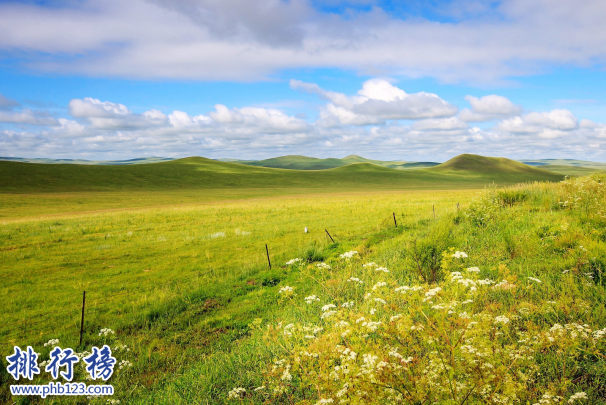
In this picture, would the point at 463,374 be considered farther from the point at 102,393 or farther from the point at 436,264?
the point at 102,393

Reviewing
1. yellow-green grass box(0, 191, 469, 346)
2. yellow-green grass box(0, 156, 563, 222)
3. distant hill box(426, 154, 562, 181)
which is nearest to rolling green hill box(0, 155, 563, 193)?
yellow-green grass box(0, 156, 563, 222)

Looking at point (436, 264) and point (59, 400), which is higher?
point (436, 264)

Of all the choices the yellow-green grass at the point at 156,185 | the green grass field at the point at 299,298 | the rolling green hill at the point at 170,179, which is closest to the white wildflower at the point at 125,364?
the green grass field at the point at 299,298

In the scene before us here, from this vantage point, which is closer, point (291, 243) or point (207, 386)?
point (207, 386)

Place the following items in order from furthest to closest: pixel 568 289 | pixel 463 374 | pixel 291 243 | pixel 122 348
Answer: pixel 291 243
pixel 122 348
pixel 568 289
pixel 463 374

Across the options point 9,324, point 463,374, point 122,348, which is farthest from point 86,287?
point 463,374

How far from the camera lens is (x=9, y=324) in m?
8.88

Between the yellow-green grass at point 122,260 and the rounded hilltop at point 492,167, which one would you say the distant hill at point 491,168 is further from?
the yellow-green grass at point 122,260

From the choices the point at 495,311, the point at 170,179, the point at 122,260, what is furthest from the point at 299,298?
the point at 170,179

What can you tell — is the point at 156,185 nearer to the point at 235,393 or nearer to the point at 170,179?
the point at 170,179

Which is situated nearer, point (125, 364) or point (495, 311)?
point (495, 311)

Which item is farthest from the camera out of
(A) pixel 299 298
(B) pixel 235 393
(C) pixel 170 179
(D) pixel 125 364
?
(C) pixel 170 179

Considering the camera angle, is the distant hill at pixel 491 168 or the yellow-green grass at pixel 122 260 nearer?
the yellow-green grass at pixel 122 260

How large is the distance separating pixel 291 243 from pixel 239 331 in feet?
32.3
